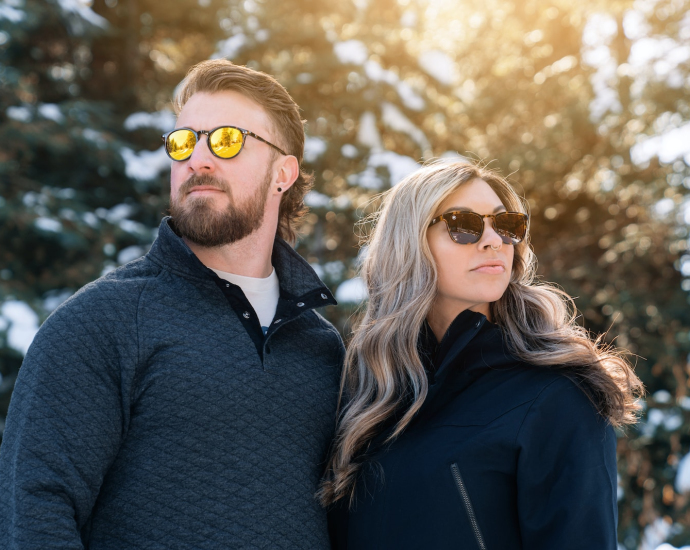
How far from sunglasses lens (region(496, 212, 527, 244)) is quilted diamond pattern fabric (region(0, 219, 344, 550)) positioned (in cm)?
88

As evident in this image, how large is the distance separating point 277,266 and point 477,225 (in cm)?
82

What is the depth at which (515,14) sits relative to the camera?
968cm

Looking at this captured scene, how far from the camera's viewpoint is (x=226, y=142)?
8.19 feet

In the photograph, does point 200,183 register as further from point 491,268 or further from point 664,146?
point 664,146

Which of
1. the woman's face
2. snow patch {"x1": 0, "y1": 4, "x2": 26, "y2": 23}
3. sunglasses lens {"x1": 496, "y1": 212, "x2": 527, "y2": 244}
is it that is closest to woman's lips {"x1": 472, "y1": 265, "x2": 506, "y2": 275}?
the woman's face

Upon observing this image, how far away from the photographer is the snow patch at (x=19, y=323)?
18.8 feet

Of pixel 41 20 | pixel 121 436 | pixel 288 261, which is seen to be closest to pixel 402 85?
pixel 41 20

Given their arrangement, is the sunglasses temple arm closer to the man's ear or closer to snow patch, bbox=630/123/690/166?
the man's ear

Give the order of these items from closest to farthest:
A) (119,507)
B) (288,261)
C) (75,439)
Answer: (75,439) < (119,507) < (288,261)

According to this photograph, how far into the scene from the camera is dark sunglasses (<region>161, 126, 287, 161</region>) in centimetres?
247

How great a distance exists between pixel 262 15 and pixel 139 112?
188cm

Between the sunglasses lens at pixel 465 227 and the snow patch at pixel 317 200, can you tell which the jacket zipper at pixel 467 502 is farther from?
the snow patch at pixel 317 200

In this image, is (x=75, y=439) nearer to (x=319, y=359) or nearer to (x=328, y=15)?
(x=319, y=359)

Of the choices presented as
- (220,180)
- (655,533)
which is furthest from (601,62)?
(220,180)
